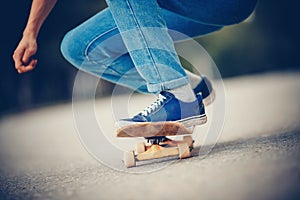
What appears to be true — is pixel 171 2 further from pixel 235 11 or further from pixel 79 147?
pixel 79 147

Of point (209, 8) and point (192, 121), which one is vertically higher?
point (209, 8)

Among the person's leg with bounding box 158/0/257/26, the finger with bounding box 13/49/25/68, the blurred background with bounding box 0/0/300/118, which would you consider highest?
the person's leg with bounding box 158/0/257/26

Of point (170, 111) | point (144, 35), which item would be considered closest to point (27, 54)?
point (144, 35)

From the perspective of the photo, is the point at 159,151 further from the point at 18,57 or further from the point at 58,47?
the point at 58,47

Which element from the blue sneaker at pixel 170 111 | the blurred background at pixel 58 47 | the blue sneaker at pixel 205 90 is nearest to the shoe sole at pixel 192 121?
the blue sneaker at pixel 170 111

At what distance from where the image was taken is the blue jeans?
162cm

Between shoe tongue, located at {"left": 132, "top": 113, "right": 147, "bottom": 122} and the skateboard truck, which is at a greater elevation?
shoe tongue, located at {"left": 132, "top": 113, "right": 147, "bottom": 122}

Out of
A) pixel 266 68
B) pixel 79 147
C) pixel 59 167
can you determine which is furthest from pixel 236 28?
pixel 59 167

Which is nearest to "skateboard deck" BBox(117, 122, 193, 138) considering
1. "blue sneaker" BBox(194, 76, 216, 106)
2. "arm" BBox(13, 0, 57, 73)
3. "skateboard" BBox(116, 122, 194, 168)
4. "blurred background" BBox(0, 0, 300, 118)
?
"skateboard" BBox(116, 122, 194, 168)

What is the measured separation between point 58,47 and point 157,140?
342 inches

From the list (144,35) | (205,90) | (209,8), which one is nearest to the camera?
(144,35)

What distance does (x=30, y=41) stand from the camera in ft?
5.85

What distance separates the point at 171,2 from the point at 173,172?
73cm

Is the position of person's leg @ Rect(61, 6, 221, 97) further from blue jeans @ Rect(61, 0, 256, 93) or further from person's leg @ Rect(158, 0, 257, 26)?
person's leg @ Rect(158, 0, 257, 26)
